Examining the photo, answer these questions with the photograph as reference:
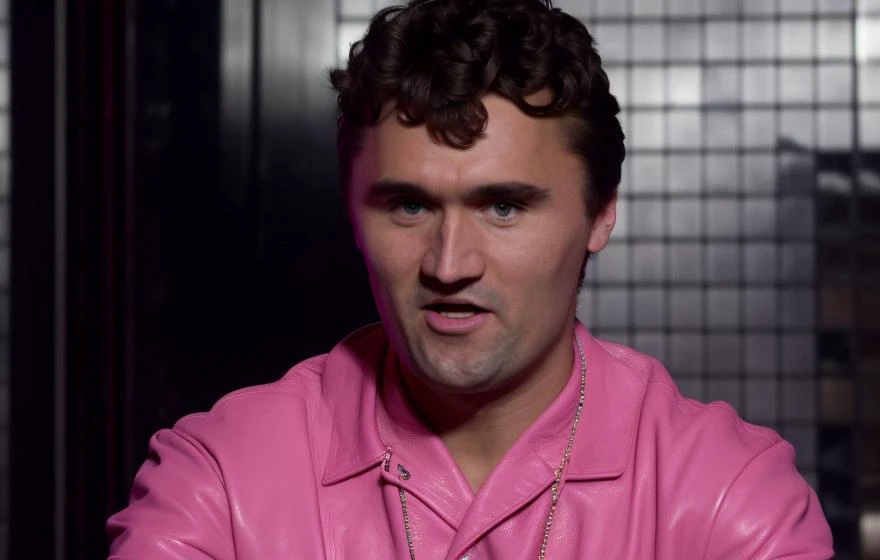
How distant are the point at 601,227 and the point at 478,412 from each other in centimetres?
40

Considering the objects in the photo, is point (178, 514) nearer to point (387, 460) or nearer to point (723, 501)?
point (387, 460)

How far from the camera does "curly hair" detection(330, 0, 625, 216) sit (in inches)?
78.0

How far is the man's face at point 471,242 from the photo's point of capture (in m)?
1.96

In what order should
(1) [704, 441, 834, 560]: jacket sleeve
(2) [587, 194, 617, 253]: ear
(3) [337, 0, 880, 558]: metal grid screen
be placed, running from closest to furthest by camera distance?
1. (1) [704, 441, 834, 560]: jacket sleeve
2. (2) [587, 194, 617, 253]: ear
3. (3) [337, 0, 880, 558]: metal grid screen

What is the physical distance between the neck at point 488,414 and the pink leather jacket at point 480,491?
39mm

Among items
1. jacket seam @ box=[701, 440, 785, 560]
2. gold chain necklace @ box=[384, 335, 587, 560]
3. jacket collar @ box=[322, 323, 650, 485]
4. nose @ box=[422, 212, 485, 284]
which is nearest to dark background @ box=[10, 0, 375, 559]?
jacket collar @ box=[322, 323, 650, 485]

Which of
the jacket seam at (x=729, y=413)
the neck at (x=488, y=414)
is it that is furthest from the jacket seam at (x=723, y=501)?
the neck at (x=488, y=414)

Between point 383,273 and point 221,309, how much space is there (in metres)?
1.17

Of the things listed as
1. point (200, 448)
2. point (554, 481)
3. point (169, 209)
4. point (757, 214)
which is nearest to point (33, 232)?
point (169, 209)

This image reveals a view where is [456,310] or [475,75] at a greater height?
[475,75]

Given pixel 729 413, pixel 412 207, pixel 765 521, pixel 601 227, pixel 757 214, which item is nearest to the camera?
pixel 765 521

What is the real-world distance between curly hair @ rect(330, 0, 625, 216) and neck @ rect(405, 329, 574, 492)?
303mm

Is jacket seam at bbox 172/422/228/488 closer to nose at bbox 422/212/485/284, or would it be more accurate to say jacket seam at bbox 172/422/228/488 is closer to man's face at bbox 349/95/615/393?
man's face at bbox 349/95/615/393

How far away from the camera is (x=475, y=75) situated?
199 cm
